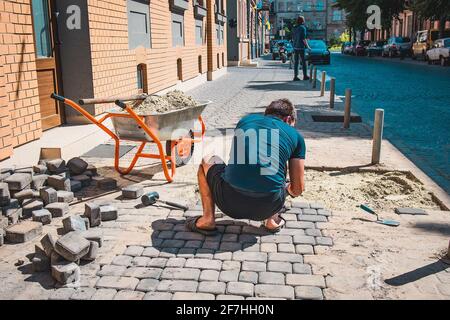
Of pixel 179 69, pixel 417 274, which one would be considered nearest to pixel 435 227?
pixel 417 274

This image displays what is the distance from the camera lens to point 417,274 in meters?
3.65

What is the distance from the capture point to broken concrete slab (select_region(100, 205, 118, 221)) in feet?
15.6

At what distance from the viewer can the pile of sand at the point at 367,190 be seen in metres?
5.31

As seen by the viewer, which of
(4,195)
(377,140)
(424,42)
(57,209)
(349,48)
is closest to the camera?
(4,195)

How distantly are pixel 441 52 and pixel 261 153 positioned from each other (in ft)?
97.2

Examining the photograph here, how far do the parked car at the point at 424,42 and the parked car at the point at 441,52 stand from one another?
3377 mm

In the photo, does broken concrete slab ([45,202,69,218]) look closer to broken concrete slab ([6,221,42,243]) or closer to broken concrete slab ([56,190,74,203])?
broken concrete slab ([56,190,74,203])

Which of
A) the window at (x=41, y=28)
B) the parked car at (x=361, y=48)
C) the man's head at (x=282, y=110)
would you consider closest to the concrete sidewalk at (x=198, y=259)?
the man's head at (x=282, y=110)

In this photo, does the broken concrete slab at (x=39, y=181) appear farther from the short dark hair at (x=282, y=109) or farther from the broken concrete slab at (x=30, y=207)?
the short dark hair at (x=282, y=109)

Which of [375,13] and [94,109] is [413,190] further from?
[375,13]

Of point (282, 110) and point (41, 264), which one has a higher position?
point (282, 110)

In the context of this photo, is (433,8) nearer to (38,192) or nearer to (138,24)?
(138,24)

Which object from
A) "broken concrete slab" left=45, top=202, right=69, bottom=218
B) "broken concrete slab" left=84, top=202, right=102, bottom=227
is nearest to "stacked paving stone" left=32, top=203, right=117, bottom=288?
"broken concrete slab" left=84, top=202, right=102, bottom=227

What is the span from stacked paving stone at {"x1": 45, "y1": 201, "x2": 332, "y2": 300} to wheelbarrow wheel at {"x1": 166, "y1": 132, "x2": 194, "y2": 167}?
1.98 meters
